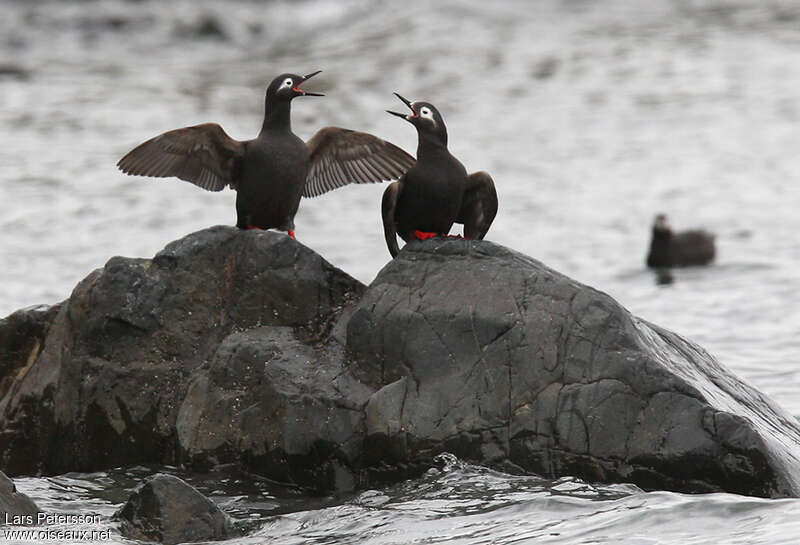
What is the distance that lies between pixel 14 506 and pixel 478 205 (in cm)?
324

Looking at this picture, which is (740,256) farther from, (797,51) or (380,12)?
(380,12)

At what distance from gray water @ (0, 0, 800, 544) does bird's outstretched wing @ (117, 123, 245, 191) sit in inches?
83.2

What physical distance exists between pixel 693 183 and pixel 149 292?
46.6 ft

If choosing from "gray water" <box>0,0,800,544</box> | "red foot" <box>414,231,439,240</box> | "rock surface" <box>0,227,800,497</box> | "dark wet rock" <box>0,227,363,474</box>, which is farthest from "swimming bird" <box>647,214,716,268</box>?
"dark wet rock" <box>0,227,363,474</box>

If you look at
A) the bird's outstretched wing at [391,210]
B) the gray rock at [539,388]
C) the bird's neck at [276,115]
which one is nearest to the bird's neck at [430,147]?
the bird's outstretched wing at [391,210]

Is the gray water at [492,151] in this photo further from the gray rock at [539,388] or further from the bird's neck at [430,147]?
the bird's neck at [430,147]

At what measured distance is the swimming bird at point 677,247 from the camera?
1658cm

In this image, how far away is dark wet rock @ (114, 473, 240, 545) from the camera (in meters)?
6.78

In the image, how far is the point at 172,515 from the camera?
6.80 metres

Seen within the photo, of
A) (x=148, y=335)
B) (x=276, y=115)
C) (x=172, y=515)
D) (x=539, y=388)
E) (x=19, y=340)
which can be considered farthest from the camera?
(x=276, y=115)

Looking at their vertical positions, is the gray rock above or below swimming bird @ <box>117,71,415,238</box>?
below

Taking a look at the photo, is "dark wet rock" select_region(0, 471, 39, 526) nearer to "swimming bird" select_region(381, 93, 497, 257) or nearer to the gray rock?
the gray rock

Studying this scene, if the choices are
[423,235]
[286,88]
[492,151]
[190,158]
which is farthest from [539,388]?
[492,151]

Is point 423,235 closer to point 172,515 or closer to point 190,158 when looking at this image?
point 190,158
